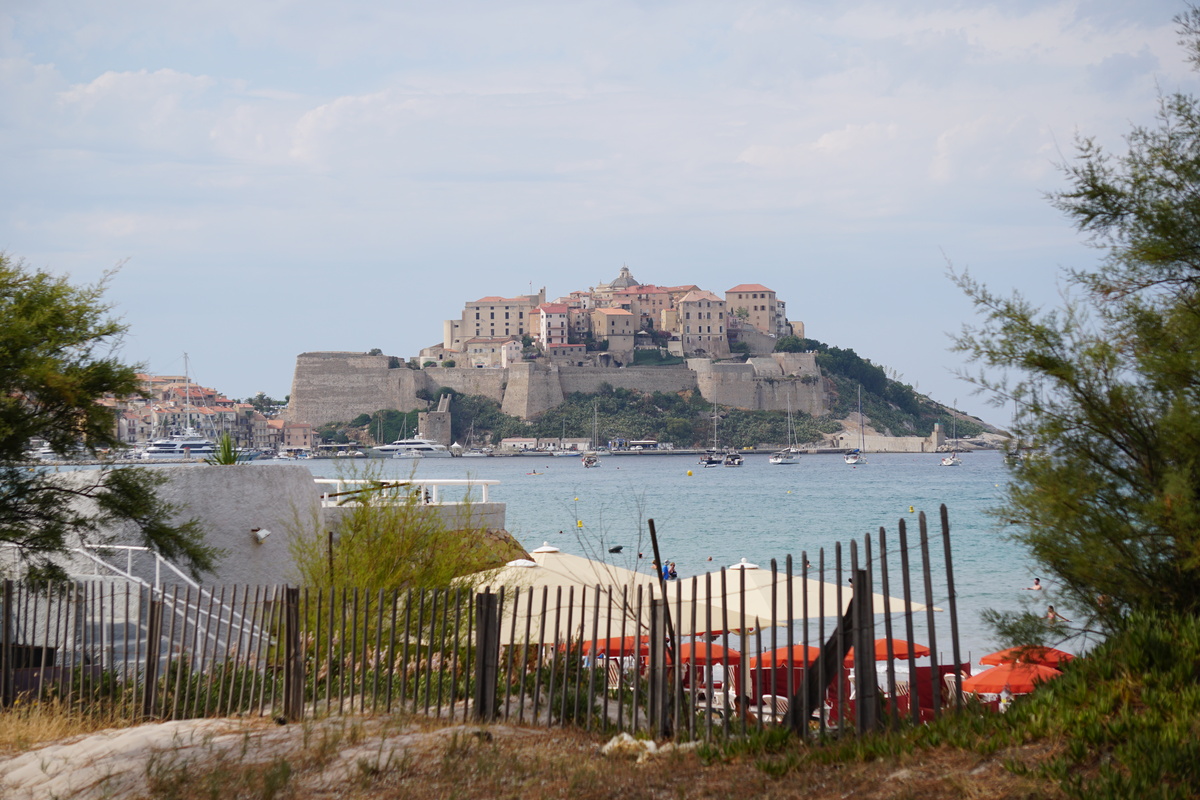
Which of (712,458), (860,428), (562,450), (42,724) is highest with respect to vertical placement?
(860,428)

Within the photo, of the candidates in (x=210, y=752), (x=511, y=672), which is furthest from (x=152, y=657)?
(x=511, y=672)

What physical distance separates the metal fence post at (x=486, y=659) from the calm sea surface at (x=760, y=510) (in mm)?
1440

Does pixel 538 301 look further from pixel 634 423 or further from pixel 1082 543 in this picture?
pixel 1082 543

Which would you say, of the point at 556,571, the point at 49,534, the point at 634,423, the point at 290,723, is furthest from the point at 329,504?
the point at 634,423

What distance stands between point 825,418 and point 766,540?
84.3 meters

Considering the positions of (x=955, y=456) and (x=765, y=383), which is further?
(x=765, y=383)

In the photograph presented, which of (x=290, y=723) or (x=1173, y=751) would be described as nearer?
(x=1173, y=751)

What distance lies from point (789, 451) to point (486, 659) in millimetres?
119323

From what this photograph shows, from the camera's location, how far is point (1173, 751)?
4.27 metres

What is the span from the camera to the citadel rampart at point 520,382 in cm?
12562

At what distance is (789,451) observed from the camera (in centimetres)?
12400

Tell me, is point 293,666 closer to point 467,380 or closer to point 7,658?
point 7,658

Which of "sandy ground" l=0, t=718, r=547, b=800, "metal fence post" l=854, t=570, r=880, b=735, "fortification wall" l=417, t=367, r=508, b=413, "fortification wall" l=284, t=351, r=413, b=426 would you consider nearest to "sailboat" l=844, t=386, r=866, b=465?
"fortification wall" l=417, t=367, r=508, b=413

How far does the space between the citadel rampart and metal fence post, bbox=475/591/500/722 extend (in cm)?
11697
